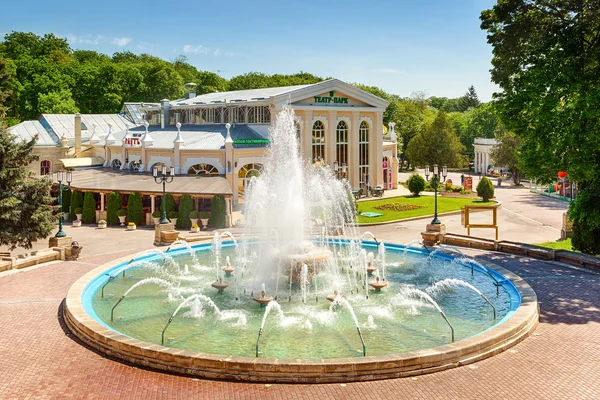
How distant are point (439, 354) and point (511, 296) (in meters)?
6.94

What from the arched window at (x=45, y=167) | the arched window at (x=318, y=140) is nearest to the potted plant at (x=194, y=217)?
the arched window at (x=318, y=140)

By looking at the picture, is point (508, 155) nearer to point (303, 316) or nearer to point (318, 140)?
point (318, 140)

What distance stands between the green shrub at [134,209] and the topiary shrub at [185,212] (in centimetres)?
296

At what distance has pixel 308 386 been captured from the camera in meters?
12.9

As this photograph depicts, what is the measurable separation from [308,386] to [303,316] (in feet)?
16.6

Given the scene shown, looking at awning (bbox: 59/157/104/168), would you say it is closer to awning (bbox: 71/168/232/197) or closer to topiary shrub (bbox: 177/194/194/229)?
awning (bbox: 71/168/232/197)

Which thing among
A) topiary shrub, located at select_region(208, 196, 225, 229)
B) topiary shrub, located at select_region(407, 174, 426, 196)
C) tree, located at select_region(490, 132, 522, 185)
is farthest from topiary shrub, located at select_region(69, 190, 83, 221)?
tree, located at select_region(490, 132, 522, 185)

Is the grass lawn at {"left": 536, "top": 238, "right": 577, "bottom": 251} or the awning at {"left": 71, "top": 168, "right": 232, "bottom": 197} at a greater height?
the awning at {"left": 71, "top": 168, "right": 232, "bottom": 197}

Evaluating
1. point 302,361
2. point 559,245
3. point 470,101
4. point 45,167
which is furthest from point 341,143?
point 470,101

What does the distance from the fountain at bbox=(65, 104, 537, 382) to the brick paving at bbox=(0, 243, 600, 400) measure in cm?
41

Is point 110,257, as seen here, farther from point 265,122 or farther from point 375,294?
point 265,122

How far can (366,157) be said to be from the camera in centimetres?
5469

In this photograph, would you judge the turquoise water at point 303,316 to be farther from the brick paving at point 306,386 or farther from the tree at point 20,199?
the tree at point 20,199

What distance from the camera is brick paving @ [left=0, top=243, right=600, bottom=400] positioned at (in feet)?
40.6
